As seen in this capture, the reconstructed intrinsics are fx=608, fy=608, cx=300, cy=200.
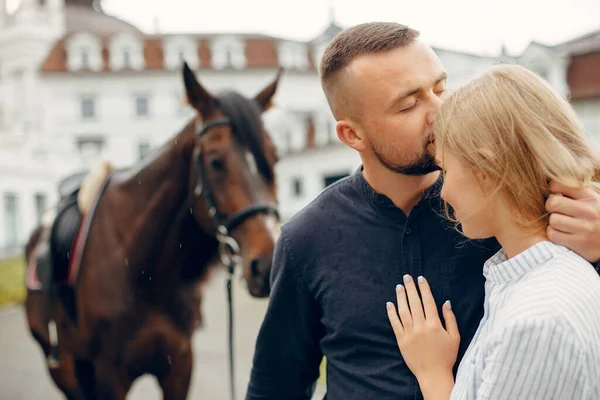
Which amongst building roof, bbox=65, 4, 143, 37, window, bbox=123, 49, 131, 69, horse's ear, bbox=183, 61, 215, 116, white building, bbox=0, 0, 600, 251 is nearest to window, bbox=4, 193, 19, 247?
white building, bbox=0, 0, 600, 251

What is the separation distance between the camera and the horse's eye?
2664mm

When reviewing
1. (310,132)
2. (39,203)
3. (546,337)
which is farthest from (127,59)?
(546,337)

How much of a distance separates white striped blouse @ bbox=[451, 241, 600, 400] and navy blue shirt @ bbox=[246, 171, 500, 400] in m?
0.31

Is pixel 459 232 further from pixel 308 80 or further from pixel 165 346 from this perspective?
pixel 308 80

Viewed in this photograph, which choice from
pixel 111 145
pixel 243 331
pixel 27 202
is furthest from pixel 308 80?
pixel 243 331

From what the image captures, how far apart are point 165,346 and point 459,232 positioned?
1.85 meters

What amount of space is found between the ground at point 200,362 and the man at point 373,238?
5.12 ft

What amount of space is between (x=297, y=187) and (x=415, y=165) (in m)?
26.7

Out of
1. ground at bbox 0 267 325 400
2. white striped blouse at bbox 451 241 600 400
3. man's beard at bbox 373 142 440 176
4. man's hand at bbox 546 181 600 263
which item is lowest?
ground at bbox 0 267 325 400

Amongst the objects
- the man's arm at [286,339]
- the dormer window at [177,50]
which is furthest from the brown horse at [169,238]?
the dormer window at [177,50]

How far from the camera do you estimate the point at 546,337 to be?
3.25 ft

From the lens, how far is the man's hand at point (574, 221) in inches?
45.5

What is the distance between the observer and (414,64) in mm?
1405

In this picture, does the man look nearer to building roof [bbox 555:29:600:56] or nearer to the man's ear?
the man's ear
